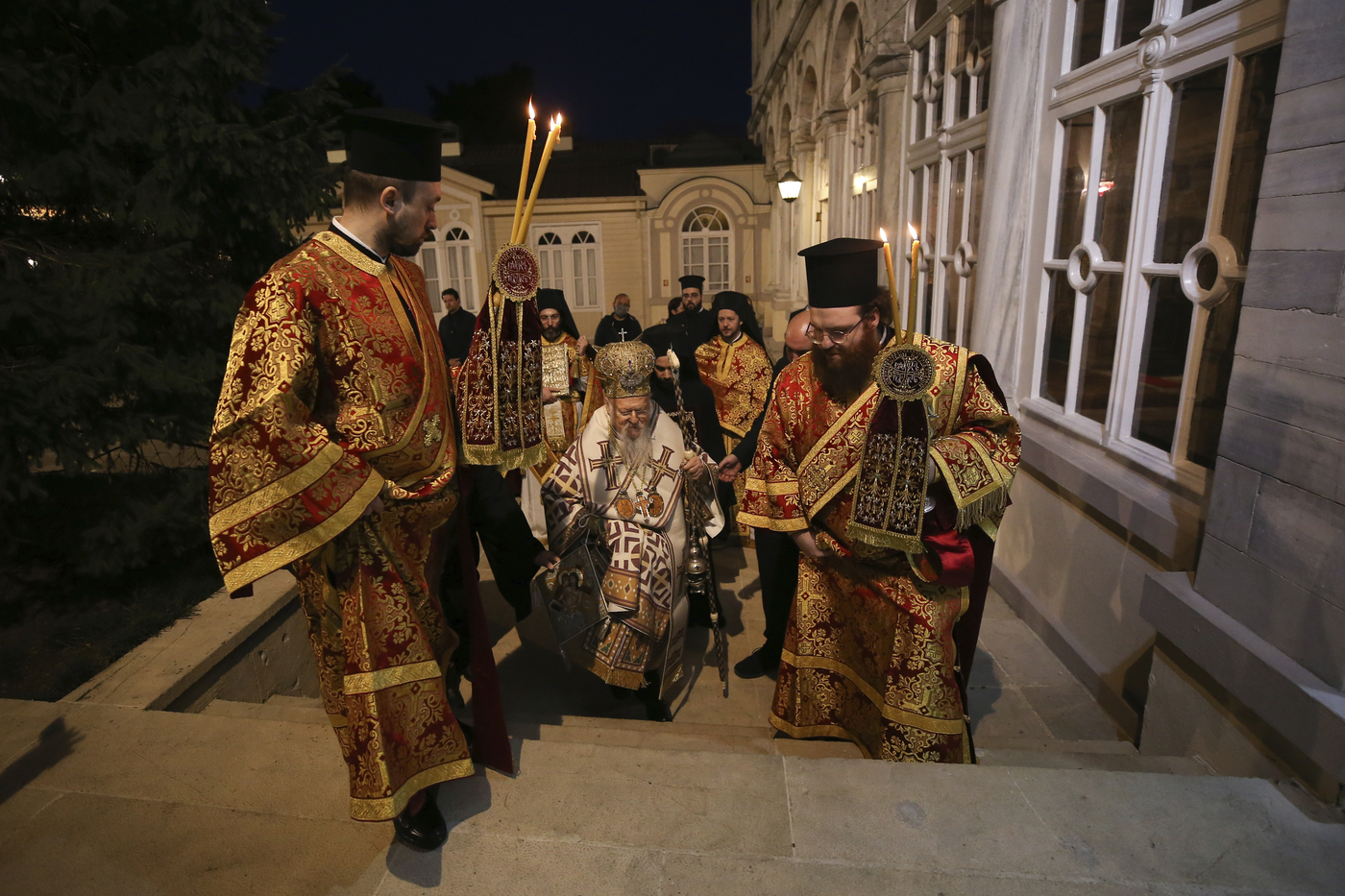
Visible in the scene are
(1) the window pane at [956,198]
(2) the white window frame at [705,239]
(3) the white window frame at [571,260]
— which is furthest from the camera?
(3) the white window frame at [571,260]

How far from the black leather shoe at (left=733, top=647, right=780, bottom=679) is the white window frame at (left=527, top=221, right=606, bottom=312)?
60.7 ft

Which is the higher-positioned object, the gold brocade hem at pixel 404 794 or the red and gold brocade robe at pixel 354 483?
the red and gold brocade robe at pixel 354 483

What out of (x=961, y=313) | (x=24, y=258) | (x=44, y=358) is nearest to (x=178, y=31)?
(x=24, y=258)

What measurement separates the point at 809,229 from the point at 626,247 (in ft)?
27.8

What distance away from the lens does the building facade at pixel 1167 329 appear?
224cm

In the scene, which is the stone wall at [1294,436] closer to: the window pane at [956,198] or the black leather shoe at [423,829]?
the black leather shoe at [423,829]

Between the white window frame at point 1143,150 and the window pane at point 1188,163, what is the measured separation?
0.04m

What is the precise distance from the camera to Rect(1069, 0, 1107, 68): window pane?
4.23m

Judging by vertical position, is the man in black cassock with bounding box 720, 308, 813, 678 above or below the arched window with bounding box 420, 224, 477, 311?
below

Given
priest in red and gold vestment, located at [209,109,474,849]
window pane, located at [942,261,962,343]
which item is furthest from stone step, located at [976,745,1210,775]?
window pane, located at [942,261,962,343]

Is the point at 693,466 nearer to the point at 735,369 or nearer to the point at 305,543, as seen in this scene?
the point at 305,543

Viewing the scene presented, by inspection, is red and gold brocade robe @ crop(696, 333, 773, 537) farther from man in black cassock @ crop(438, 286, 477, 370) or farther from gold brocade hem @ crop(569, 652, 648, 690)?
man in black cassock @ crop(438, 286, 477, 370)

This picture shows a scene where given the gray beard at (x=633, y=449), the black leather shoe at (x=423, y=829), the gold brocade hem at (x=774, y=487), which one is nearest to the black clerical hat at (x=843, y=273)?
the gold brocade hem at (x=774, y=487)

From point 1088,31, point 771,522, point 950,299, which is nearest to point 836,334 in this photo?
point 771,522
